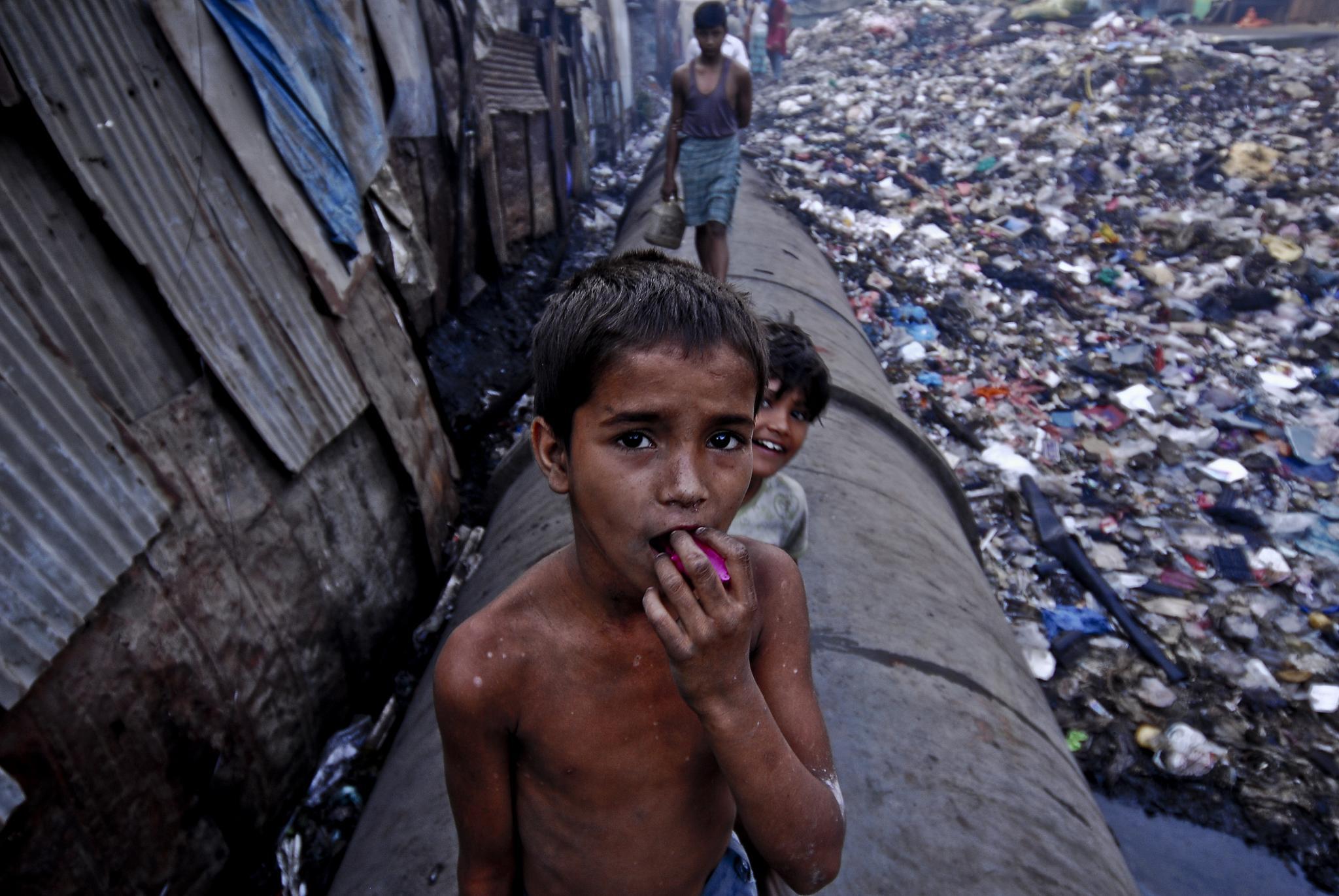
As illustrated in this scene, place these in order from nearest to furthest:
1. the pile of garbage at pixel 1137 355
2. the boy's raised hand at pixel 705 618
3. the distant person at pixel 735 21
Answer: the boy's raised hand at pixel 705 618
the pile of garbage at pixel 1137 355
the distant person at pixel 735 21

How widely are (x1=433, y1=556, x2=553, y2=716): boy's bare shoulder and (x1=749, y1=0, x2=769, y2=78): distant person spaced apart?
14973 mm

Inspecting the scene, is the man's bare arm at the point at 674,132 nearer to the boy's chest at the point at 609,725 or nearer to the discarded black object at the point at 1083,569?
the discarded black object at the point at 1083,569

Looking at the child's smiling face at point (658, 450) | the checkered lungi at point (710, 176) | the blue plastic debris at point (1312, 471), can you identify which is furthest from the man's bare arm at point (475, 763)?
the blue plastic debris at point (1312, 471)

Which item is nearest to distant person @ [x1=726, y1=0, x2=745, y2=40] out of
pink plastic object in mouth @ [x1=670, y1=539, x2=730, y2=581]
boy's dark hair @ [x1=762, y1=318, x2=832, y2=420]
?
boy's dark hair @ [x1=762, y1=318, x2=832, y2=420]

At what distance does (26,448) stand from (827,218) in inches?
274

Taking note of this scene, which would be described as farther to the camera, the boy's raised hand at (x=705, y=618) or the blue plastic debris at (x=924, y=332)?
the blue plastic debris at (x=924, y=332)

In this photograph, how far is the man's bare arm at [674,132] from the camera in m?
4.24

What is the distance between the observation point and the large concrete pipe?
138 cm

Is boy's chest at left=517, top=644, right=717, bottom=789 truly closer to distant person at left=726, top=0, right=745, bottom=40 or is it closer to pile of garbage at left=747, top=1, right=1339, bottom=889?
pile of garbage at left=747, top=1, right=1339, bottom=889

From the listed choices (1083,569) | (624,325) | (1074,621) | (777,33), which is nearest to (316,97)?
(624,325)

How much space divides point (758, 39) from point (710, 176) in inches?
459

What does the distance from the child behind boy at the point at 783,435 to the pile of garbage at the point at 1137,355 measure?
1819 mm

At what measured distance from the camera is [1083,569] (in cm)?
362

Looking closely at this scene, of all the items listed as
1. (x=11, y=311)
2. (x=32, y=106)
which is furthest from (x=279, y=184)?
(x=11, y=311)
